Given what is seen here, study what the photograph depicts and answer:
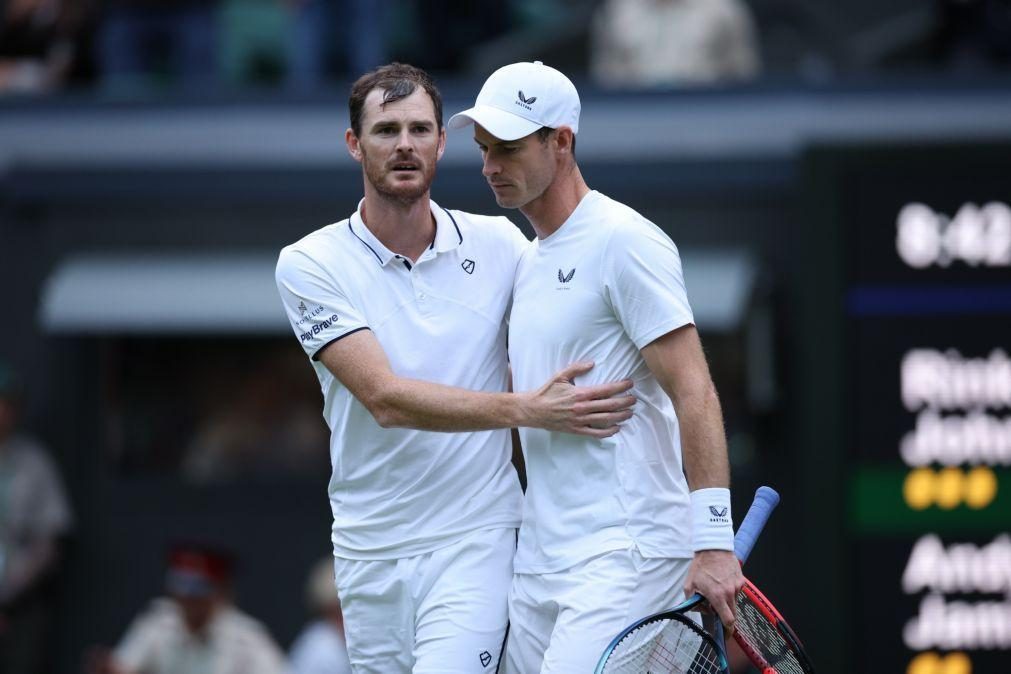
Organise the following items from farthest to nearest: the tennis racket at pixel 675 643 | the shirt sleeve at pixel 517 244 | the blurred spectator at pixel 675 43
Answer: the blurred spectator at pixel 675 43 < the shirt sleeve at pixel 517 244 < the tennis racket at pixel 675 643

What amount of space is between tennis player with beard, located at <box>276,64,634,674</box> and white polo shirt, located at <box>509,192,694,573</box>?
0.58 ft

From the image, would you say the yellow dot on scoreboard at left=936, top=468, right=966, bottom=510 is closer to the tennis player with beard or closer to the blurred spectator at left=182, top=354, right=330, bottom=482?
the tennis player with beard

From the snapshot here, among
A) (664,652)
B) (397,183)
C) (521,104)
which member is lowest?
(664,652)

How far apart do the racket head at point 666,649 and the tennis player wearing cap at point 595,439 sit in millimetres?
66

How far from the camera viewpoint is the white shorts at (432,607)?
4.36 metres

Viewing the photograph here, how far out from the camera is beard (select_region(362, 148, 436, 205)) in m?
4.46

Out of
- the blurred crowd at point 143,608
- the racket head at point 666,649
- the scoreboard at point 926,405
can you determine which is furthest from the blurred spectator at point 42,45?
A: the racket head at point 666,649

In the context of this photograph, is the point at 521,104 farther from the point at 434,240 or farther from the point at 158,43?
the point at 158,43

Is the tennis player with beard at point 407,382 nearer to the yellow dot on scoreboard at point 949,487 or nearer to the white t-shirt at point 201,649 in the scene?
the yellow dot on scoreboard at point 949,487

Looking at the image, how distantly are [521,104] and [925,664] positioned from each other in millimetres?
3335

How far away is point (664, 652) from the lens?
4141 mm

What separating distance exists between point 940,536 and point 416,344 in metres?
2.96

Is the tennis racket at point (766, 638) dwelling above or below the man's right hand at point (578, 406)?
below

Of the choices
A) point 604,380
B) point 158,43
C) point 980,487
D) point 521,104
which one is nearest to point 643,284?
point 604,380
